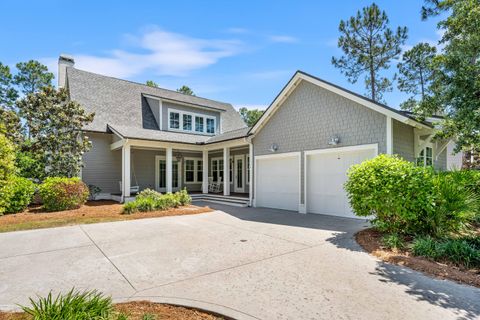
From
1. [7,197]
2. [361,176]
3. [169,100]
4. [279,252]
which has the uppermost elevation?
[169,100]

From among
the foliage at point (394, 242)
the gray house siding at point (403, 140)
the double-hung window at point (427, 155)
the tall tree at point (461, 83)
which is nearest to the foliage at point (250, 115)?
the double-hung window at point (427, 155)

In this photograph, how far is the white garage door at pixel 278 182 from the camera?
1147 cm

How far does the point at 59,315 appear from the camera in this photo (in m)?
2.74

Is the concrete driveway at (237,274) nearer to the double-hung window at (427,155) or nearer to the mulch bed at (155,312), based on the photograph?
the mulch bed at (155,312)

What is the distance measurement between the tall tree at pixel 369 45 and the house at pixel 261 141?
10.2 m

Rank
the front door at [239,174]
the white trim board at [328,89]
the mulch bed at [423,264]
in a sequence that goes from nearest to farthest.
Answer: the mulch bed at [423,264]
the white trim board at [328,89]
the front door at [239,174]

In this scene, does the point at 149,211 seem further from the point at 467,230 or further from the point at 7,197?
the point at 467,230

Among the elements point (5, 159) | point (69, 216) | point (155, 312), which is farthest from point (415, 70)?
point (5, 159)

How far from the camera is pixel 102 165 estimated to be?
15.4 metres

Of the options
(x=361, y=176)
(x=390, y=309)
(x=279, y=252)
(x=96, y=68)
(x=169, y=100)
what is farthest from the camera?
(x=96, y=68)

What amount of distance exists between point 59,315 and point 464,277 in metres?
5.85

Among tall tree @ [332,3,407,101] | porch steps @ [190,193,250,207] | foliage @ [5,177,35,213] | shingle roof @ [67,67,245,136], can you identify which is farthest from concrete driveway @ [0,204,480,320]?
tall tree @ [332,3,407,101]

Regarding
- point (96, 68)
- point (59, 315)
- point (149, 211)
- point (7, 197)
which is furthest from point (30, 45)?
point (59, 315)

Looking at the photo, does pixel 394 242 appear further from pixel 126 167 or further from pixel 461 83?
pixel 126 167
